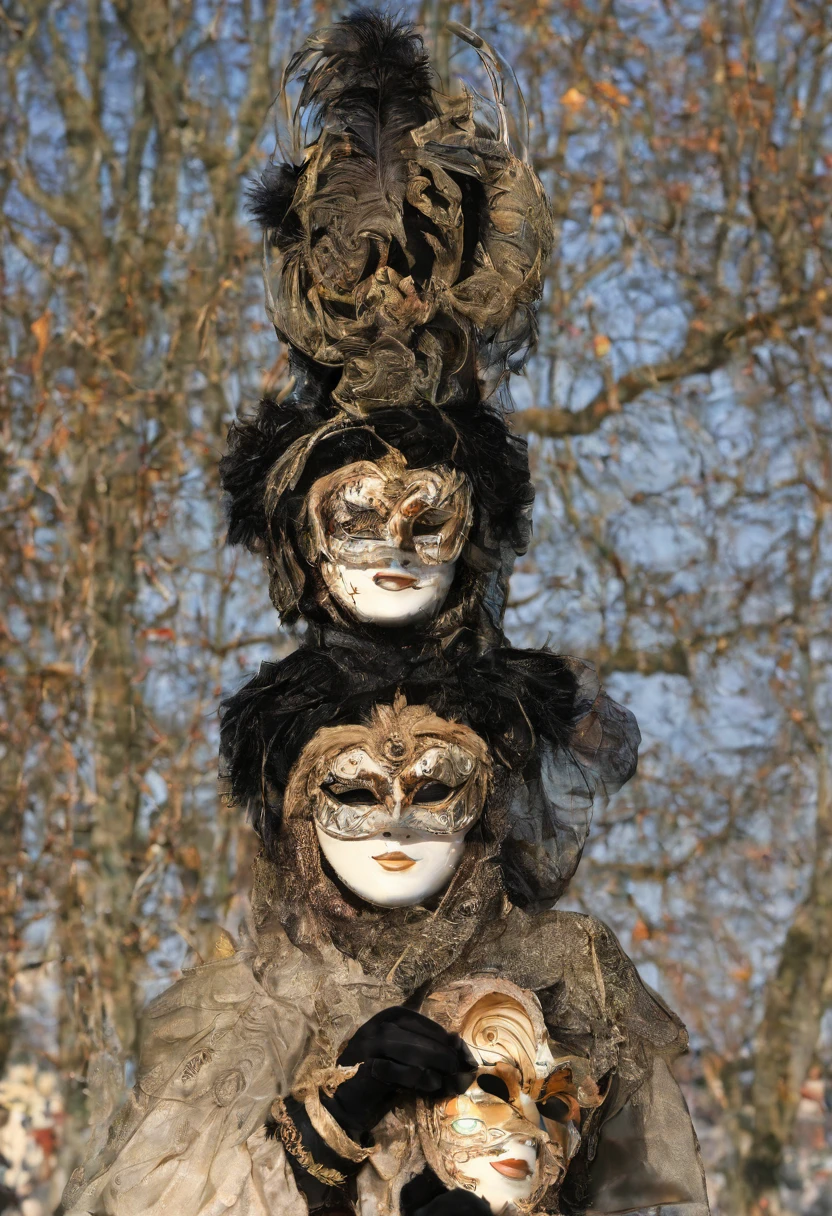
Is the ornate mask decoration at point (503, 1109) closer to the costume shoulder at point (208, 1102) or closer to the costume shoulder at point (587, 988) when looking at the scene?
the costume shoulder at point (587, 988)

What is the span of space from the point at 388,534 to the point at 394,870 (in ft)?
1.32

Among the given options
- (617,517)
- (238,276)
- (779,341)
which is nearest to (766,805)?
(617,517)

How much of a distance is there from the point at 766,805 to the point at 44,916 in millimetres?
1865

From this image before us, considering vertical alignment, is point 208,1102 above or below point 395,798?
below

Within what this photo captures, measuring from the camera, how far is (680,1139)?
7.14ft

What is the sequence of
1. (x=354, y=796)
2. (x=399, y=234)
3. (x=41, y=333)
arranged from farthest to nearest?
(x=41, y=333)
(x=399, y=234)
(x=354, y=796)

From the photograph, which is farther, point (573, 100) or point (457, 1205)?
point (573, 100)

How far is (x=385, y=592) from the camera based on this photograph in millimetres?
2188

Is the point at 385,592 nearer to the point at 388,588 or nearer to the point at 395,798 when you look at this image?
the point at 388,588

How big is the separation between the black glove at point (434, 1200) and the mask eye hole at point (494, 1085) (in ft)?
0.35

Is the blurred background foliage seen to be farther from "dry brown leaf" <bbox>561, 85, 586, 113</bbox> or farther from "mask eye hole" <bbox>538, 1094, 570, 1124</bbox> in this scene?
"mask eye hole" <bbox>538, 1094, 570, 1124</bbox>

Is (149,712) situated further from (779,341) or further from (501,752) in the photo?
(501,752)

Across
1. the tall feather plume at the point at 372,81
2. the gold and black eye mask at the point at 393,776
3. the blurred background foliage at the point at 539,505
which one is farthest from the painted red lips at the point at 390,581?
the blurred background foliage at the point at 539,505

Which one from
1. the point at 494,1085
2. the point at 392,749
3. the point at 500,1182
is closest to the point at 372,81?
the point at 392,749
